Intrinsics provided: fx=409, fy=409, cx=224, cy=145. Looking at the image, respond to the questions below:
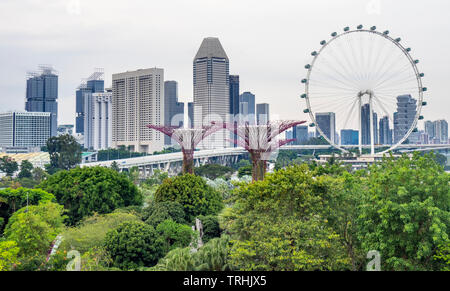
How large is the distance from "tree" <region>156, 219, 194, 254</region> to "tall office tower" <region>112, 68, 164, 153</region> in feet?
277

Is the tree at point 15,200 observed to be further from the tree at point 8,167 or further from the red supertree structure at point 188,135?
the tree at point 8,167

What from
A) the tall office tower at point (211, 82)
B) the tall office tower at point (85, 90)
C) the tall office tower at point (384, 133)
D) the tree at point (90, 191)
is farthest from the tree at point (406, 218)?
the tall office tower at point (85, 90)

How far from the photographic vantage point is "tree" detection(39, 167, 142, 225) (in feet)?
59.4

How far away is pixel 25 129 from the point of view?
89562mm

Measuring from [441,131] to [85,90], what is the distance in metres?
122

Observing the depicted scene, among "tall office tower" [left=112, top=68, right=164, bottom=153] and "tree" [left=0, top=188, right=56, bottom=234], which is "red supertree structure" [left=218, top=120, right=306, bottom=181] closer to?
"tree" [left=0, top=188, right=56, bottom=234]

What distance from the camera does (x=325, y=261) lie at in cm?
938

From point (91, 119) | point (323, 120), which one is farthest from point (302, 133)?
point (91, 119)

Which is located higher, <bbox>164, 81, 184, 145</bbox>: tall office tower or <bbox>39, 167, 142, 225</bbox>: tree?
<bbox>164, 81, 184, 145</bbox>: tall office tower

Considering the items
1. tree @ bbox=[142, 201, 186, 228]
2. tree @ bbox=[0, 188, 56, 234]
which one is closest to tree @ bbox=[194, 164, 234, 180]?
tree @ bbox=[0, 188, 56, 234]

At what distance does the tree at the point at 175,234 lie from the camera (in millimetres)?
13805
